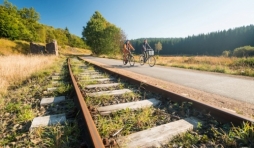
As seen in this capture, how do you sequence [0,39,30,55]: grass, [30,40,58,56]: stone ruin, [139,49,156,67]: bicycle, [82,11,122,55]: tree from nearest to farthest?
[139,49,156,67]: bicycle → [30,40,58,56]: stone ruin → [0,39,30,55]: grass → [82,11,122,55]: tree

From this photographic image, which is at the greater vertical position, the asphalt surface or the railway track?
the railway track

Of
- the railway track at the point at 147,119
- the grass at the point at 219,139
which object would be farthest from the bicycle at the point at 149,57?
the grass at the point at 219,139

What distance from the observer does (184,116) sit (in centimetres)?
215

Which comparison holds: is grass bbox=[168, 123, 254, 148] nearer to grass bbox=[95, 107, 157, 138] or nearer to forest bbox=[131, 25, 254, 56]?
grass bbox=[95, 107, 157, 138]

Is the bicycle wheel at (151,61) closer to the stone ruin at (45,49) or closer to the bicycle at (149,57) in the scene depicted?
the bicycle at (149,57)

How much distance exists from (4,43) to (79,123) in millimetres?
35971

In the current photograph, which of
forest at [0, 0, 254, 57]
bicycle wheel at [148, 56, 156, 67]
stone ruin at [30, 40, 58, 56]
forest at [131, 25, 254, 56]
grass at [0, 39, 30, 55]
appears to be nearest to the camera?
bicycle wheel at [148, 56, 156, 67]

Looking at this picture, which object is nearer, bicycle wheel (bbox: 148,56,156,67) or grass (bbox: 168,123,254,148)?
grass (bbox: 168,123,254,148)

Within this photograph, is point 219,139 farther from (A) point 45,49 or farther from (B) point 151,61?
(A) point 45,49

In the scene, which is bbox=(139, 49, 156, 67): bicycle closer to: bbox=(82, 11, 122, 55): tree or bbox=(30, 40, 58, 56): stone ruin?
bbox=(30, 40, 58, 56): stone ruin

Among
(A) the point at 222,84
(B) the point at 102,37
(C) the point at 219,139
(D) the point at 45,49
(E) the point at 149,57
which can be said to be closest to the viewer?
(C) the point at 219,139

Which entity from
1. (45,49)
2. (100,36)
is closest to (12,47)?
(45,49)

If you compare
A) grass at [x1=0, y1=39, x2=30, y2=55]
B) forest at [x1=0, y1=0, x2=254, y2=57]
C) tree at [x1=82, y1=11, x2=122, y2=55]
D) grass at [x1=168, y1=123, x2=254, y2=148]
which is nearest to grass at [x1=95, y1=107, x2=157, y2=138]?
grass at [x1=168, y1=123, x2=254, y2=148]

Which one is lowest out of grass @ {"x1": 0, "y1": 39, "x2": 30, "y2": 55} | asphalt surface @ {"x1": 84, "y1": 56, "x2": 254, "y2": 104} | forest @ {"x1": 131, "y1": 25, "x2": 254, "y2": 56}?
asphalt surface @ {"x1": 84, "y1": 56, "x2": 254, "y2": 104}
